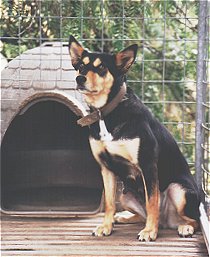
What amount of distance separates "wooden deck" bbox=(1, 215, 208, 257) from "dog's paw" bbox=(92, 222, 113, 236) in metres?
0.03

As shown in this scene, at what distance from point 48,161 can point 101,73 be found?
4.31 ft

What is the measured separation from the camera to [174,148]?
3.92 m

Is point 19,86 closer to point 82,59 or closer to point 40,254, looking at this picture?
point 82,59

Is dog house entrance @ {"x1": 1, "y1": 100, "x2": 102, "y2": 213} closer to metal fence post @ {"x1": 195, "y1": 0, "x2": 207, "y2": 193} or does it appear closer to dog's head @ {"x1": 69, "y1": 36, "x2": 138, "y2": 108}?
metal fence post @ {"x1": 195, "y1": 0, "x2": 207, "y2": 193}

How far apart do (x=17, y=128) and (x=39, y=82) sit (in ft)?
1.62

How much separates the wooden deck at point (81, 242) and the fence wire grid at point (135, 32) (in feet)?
1.59

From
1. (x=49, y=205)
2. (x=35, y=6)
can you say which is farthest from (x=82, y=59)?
(x=49, y=205)

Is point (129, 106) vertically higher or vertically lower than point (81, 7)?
lower

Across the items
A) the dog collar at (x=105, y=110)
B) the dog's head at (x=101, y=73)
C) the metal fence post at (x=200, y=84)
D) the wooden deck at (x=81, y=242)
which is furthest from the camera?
the metal fence post at (x=200, y=84)

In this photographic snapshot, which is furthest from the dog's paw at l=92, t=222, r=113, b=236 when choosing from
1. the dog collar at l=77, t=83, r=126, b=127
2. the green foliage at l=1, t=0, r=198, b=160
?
the green foliage at l=1, t=0, r=198, b=160

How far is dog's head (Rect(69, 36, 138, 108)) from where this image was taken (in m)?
3.60

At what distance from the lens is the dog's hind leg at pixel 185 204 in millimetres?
3799

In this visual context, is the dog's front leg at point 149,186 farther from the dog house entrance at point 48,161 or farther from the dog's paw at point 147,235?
the dog house entrance at point 48,161

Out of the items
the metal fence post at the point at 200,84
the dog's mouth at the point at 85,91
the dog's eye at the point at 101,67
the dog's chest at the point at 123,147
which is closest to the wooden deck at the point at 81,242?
the dog's chest at the point at 123,147
